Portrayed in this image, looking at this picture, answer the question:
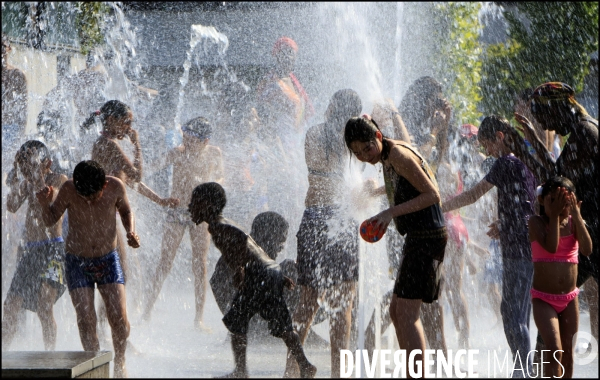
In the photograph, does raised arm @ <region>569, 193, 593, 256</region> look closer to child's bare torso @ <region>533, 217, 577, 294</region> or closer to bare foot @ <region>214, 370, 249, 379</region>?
child's bare torso @ <region>533, 217, 577, 294</region>

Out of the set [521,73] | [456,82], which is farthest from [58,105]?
[521,73]

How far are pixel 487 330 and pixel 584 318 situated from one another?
2.76ft

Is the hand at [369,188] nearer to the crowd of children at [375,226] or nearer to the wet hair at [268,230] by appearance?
the crowd of children at [375,226]

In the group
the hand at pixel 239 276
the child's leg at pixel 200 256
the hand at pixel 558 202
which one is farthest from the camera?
the child's leg at pixel 200 256

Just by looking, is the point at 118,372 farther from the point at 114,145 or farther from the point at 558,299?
the point at 558,299

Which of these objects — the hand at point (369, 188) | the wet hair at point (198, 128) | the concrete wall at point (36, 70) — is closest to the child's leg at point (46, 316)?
the wet hair at point (198, 128)

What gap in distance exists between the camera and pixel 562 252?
357 centimetres

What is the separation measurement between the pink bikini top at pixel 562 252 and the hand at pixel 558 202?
151 millimetres

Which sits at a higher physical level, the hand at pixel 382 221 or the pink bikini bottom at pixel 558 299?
the hand at pixel 382 221

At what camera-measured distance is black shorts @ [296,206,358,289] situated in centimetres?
432

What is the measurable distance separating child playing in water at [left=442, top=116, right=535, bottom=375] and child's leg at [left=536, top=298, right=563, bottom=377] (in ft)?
1.40

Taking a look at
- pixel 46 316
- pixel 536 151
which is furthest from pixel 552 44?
pixel 46 316

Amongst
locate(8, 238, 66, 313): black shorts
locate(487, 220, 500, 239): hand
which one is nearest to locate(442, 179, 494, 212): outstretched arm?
locate(487, 220, 500, 239): hand

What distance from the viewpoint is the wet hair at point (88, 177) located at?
4.10 m
